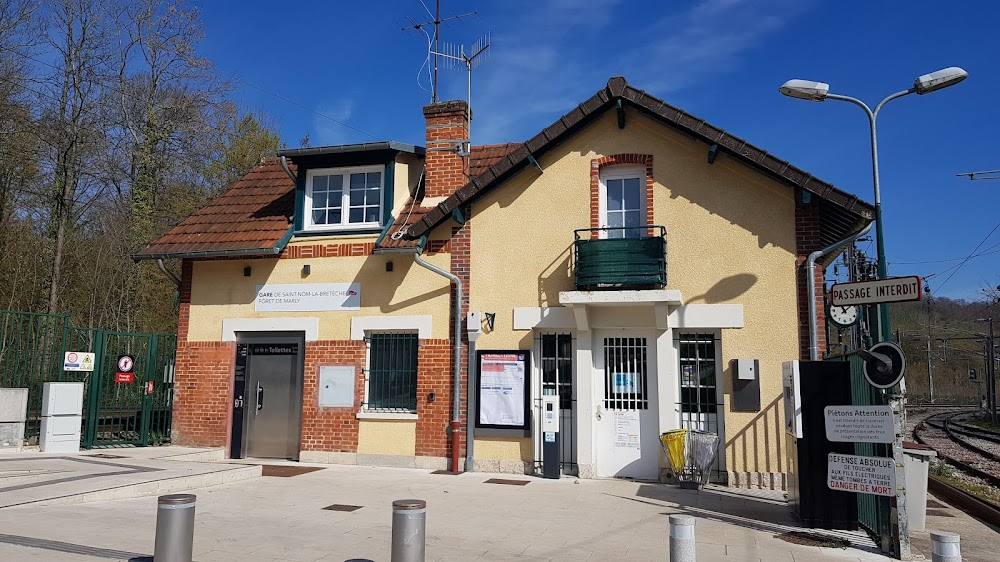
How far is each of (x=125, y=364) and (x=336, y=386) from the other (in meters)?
4.40

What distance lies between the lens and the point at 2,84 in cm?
Result: 1936

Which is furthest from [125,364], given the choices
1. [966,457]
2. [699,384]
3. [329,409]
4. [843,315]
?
[966,457]

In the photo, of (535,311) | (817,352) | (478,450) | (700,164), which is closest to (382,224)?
(535,311)

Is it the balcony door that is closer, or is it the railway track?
the railway track

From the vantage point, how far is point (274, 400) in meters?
13.6

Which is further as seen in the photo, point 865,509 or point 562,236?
point 562,236

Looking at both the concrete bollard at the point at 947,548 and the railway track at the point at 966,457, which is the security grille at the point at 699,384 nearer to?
the railway track at the point at 966,457

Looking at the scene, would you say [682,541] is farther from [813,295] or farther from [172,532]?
[813,295]

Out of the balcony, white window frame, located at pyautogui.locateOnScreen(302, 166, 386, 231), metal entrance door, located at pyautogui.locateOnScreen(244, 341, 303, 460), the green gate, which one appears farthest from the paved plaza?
white window frame, located at pyautogui.locateOnScreen(302, 166, 386, 231)

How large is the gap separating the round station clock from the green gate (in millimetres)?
12444

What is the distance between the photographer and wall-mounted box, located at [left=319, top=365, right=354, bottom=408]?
12984 mm

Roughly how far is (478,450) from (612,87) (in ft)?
20.8

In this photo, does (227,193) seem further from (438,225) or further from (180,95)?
(180,95)

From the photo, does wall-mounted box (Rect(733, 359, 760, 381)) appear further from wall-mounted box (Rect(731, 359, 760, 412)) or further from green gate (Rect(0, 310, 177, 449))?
green gate (Rect(0, 310, 177, 449))
